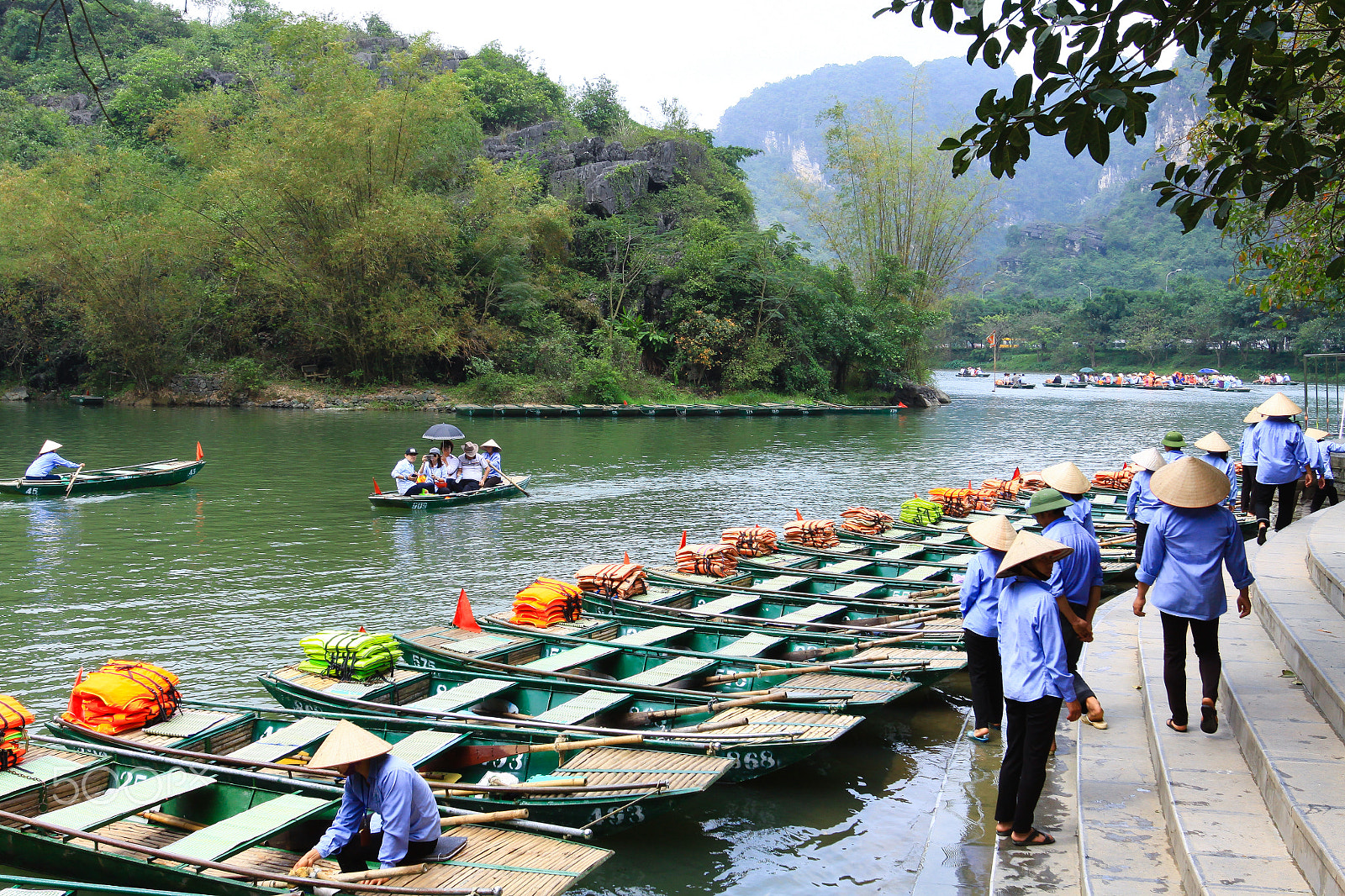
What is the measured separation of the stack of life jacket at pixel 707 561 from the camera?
1080cm

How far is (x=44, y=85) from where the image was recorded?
5172cm

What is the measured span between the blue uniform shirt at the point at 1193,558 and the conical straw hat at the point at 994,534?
0.75 metres

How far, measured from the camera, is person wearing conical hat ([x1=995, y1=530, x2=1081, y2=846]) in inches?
171

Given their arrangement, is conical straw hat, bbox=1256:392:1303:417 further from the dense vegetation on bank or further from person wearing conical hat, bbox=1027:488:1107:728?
the dense vegetation on bank

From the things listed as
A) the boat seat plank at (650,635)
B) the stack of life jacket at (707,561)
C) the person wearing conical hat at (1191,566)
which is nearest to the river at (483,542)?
the person wearing conical hat at (1191,566)

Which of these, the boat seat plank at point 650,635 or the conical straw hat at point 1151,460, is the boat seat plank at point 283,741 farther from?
the conical straw hat at point 1151,460

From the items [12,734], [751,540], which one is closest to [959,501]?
[751,540]

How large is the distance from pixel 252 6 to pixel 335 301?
40.2 metres

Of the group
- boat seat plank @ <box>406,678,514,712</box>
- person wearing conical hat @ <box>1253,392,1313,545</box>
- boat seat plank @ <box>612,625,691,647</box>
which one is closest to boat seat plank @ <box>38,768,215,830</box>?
boat seat plank @ <box>406,678,514,712</box>

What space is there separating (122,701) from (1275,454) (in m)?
11.1

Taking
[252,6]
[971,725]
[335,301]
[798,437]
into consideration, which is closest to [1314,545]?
[971,725]

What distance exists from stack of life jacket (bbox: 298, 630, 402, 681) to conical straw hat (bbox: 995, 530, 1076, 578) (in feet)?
16.0

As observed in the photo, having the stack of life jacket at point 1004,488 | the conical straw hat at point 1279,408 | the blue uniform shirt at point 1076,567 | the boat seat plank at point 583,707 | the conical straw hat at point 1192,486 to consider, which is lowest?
the boat seat plank at point 583,707

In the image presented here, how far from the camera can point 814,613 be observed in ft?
29.9
